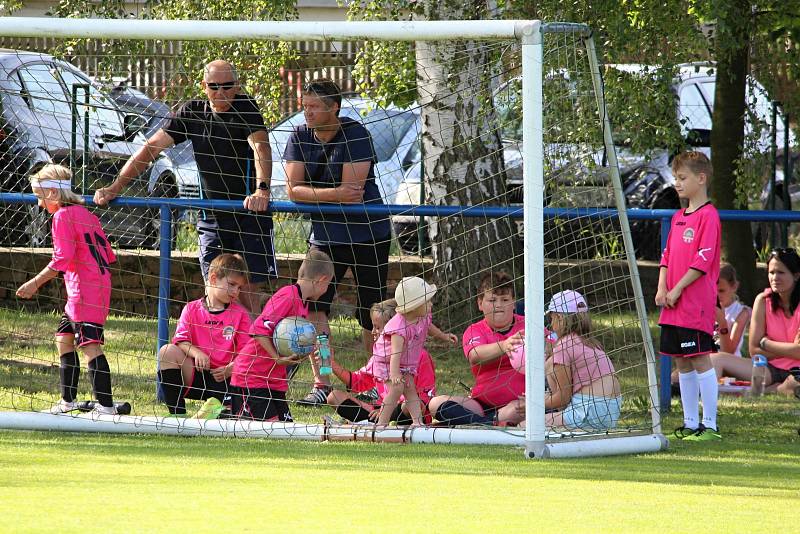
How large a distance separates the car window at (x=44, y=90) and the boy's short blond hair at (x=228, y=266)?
6.75 ft

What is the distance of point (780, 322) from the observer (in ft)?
29.4

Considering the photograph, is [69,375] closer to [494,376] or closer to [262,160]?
[262,160]

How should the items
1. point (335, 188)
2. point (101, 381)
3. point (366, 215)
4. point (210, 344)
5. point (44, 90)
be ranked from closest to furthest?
1. point (101, 381)
2. point (210, 344)
3. point (335, 188)
4. point (366, 215)
5. point (44, 90)

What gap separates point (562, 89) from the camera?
743cm

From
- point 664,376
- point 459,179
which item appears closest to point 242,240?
point 664,376

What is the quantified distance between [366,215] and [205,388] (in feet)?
4.63

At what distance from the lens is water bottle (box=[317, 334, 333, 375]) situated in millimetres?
7359

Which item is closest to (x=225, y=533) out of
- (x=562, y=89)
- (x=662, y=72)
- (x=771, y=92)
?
(x=562, y=89)

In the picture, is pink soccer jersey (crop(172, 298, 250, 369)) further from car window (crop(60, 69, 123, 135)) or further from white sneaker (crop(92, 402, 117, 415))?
car window (crop(60, 69, 123, 135))

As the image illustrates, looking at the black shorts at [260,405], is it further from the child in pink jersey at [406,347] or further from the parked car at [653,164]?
the parked car at [653,164]

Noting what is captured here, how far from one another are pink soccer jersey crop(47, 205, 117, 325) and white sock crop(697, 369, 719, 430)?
3365mm

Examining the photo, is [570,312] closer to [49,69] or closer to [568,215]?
[568,215]

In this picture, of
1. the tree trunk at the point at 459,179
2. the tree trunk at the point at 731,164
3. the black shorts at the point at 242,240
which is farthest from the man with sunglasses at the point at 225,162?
the tree trunk at the point at 731,164

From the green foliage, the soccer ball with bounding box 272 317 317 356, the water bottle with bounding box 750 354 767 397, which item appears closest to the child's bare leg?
the soccer ball with bounding box 272 317 317 356
